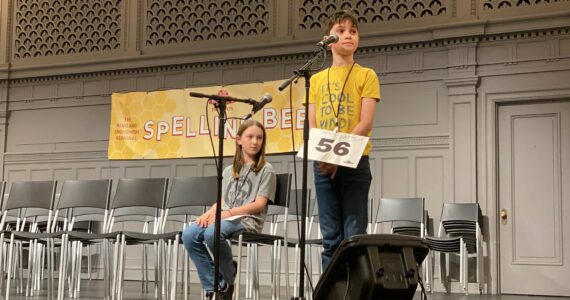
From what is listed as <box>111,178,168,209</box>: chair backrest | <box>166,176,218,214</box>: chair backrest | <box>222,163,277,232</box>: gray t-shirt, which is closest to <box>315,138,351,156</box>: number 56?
<box>222,163,277,232</box>: gray t-shirt

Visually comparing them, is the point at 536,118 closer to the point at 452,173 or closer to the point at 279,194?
the point at 452,173

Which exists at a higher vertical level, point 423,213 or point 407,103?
point 407,103

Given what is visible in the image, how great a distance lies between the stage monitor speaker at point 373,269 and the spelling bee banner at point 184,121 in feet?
15.4

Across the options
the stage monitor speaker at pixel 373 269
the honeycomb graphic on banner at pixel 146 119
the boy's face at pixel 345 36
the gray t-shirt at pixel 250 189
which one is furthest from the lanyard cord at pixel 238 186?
the honeycomb graphic on banner at pixel 146 119

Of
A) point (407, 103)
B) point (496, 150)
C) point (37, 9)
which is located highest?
point (37, 9)

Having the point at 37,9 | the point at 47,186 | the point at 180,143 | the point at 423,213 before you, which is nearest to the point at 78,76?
the point at 37,9

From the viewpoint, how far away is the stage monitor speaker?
8.32ft

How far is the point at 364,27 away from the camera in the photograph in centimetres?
759

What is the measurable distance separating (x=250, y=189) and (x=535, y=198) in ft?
12.1

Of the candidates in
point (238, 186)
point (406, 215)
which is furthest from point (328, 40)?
point (406, 215)

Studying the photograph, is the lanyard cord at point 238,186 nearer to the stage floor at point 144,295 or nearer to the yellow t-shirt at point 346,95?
the yellow t-shirt at point 346,95

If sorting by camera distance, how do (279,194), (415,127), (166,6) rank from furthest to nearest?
(166,6) < (415,127) < (279,194)

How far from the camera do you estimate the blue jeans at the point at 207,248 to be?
13.3 feet

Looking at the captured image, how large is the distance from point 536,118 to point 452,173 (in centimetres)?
98
